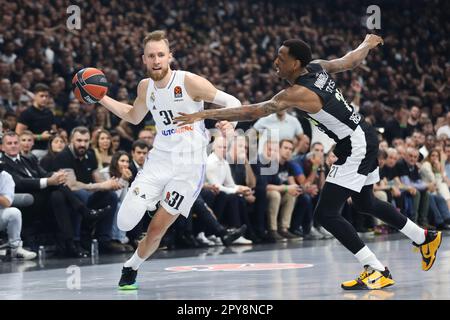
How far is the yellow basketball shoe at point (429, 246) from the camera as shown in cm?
716

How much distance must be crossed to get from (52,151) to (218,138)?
7.96 feet

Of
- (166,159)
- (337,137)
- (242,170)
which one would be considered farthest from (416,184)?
(166,159)

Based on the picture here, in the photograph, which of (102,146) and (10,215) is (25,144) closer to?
(102,146)

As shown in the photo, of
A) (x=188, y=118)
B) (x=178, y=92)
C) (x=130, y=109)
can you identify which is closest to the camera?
(x=188, y=118)

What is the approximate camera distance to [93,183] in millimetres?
10852

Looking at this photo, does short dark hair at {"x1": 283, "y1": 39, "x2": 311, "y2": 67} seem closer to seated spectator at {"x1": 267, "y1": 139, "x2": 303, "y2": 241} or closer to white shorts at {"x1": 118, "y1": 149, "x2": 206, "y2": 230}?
white shorts at {"x1": 118, "y1": 149, "x2": 206, "y2": 230}

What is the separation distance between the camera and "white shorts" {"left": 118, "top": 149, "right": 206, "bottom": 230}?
22.6ft

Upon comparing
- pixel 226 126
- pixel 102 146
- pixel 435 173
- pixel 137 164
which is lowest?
pixel 435 173

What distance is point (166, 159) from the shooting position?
6957mm

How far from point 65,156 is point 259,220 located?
318 centimetres

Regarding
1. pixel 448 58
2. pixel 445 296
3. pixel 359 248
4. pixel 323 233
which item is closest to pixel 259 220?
pixel 323 233

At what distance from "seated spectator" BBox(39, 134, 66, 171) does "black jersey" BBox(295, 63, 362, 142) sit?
490cm

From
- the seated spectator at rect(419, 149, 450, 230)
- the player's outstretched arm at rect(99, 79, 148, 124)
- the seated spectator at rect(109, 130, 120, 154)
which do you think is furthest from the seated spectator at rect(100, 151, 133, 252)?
the seated spectator at rect(419, 149, 450, 230)

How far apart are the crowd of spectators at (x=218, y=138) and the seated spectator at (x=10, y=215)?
33 mm
